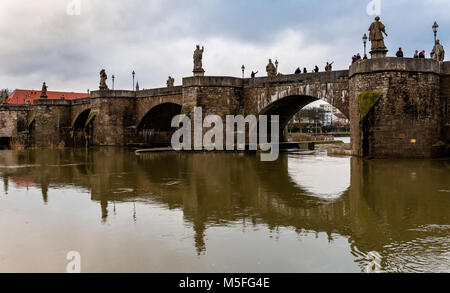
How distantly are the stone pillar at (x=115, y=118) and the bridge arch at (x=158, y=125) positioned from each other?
1049mm

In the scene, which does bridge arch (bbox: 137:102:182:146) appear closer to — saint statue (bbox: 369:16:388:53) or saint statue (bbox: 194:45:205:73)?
saint statue (bbox: 194:45:205:73)

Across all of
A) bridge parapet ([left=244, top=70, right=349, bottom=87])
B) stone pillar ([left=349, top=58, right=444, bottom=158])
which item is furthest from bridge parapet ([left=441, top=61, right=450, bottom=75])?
bridge parapet ([left=244, top=70, right=349, bottom=87])

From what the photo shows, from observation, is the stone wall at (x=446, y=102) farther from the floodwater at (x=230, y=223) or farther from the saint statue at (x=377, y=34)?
the floodwater at (x=230, y=223)

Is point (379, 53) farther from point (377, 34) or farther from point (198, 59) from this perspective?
point (198, 59)

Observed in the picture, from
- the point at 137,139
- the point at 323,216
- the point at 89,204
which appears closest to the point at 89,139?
the point at 137,139

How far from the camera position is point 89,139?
37.4 meters

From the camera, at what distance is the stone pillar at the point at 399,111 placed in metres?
19.4

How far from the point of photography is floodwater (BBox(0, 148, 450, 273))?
5.66 metres

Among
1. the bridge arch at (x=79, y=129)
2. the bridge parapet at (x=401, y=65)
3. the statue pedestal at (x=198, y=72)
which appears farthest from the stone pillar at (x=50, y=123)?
the bridge parapet at (x=401, y=65)

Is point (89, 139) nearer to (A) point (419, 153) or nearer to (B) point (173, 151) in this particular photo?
(B) point (173, 151)

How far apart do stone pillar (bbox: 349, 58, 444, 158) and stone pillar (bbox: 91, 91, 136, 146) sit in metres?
22.4

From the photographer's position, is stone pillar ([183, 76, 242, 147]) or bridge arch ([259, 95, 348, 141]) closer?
bridge arch ([259, 95, 348, 141])

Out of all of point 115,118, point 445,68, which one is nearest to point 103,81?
point 115,118
